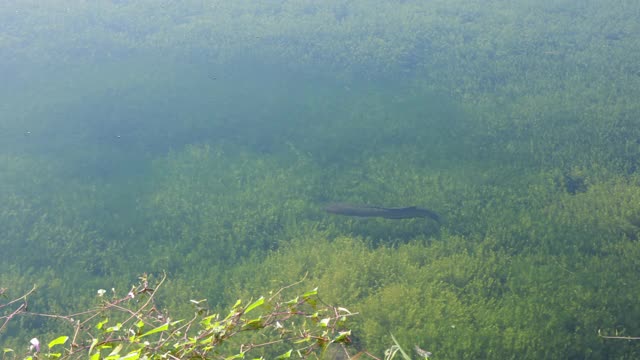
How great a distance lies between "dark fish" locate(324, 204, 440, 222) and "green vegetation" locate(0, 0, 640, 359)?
0.09 meters

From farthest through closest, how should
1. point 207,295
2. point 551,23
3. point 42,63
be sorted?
point 551,23
point 42,63
point 207,295

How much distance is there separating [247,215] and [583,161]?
278 centimetres

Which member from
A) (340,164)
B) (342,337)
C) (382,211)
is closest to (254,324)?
(342,337)

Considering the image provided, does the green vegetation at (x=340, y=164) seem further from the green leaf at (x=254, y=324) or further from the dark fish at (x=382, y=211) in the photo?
the green leaf at (x=254, y=324)

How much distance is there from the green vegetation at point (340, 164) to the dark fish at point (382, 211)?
9 cm

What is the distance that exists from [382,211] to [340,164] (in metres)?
0.77

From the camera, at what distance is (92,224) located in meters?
4.55

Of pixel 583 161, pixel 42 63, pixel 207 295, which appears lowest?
pixel 207 295

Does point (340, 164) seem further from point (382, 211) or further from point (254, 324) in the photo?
point (254, 324)

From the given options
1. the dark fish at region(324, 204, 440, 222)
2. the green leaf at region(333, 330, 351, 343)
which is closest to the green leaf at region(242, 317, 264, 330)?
the green leaf at region(333, 330, 351, 343)

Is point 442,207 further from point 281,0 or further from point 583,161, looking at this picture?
point 281,0

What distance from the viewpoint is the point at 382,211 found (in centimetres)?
449

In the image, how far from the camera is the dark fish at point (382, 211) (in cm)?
443

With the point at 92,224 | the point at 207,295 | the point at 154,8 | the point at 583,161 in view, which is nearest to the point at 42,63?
the point at 154,8
